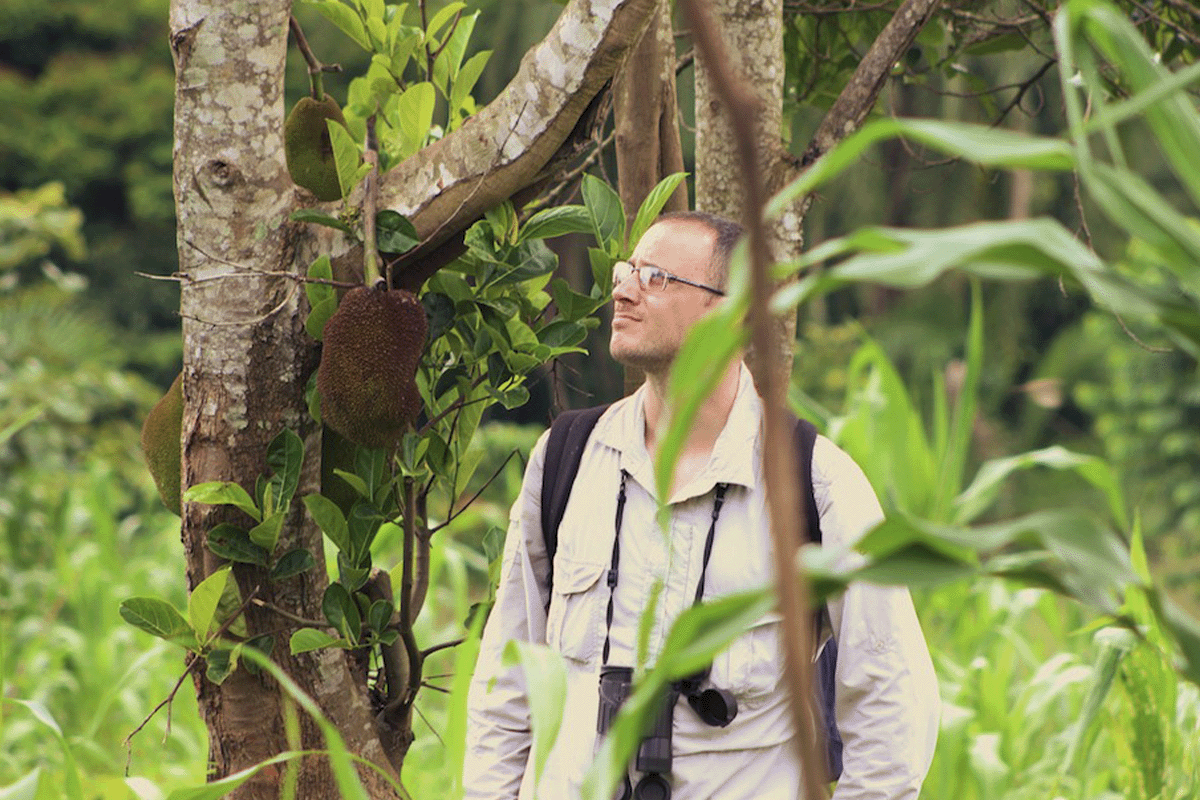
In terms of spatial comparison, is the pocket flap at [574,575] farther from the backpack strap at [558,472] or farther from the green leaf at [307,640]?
the green leaf at [307,640]

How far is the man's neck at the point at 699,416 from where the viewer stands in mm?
1323

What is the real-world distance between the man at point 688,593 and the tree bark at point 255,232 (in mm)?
172

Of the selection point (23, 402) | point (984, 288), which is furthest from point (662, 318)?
point (984, 288)

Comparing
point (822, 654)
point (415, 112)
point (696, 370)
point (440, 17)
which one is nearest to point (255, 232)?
point (415, 112)

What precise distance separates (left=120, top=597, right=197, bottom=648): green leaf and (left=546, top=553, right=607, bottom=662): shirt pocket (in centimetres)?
33

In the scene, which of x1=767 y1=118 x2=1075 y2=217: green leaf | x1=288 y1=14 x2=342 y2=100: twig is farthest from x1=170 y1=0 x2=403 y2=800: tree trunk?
x1=767 y1=118 x2=1075 y2=217: green leaf

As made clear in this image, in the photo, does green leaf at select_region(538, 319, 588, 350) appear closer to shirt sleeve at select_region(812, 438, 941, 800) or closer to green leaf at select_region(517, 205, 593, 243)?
green leaf at select_region(517, 205, 593, 243)

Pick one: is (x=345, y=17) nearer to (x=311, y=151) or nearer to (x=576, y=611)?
→ (x=311, y=151)

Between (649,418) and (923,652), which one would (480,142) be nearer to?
(649,418)

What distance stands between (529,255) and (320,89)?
0.30m

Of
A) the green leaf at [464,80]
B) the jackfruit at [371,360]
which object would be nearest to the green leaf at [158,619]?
the jackfruit at [371,360]

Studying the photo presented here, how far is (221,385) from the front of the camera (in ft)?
4.21

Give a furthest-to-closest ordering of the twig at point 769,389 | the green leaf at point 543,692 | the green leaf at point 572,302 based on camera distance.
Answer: the green leaf at point 572,302
the green leaf at point 543,692
the twig at point 769,389

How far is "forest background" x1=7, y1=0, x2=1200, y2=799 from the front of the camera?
1.91 m
